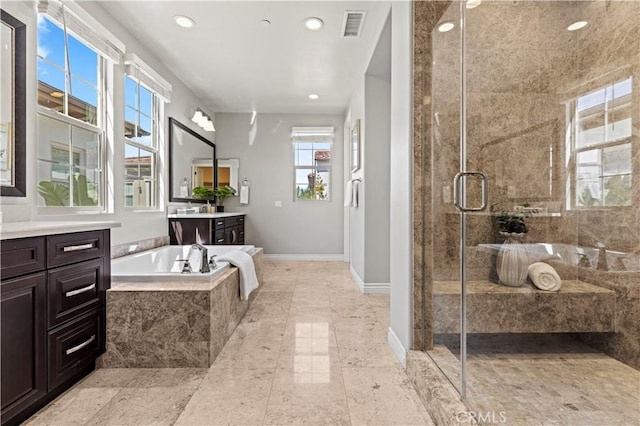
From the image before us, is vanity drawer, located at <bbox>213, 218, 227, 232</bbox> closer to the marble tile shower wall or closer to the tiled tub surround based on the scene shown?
the tiled tub surround

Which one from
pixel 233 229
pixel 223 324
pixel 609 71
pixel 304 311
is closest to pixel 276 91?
pixel 233 229

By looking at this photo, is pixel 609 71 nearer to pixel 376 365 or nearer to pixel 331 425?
pixel 376 365

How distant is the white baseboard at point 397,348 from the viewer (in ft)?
6.59

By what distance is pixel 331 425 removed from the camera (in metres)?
1.49

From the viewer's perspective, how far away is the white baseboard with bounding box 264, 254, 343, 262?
236 inches

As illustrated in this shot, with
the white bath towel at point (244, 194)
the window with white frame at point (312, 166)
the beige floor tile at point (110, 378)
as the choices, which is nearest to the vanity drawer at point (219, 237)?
the white bath towel at point (244, 194)

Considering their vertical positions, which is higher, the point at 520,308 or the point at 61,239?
the point at 61,239

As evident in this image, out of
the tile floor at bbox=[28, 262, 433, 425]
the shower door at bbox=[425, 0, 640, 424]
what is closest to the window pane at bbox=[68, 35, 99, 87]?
the tile floor at bbox=[28, 262, 433, 425]

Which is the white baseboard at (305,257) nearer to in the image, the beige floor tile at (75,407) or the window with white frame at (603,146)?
the beige floor tile at (75,407)

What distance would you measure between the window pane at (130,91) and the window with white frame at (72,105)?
266 mm

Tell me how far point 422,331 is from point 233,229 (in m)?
3.70

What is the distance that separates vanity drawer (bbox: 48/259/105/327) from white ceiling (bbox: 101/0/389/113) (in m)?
2.21

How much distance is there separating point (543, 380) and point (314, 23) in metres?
3.11

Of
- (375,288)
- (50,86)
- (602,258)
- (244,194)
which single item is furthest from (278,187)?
(602,258)
